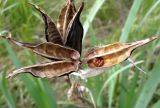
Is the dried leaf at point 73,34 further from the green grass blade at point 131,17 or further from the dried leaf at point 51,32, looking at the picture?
the green grass blade at point 131,17

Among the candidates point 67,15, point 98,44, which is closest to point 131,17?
point 98,44

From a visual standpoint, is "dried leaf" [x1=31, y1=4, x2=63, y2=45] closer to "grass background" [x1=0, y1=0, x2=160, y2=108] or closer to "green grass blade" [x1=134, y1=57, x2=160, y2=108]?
"grass background" [x1=0, y1=0, x2=160, y2=108]

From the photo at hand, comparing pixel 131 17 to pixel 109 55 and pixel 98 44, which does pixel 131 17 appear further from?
pixel 109 55

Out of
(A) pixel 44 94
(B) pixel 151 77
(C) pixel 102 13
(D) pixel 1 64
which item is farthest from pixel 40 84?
(C) pixel 102 13

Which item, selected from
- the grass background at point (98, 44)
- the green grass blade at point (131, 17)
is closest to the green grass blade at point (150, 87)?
the grass background at point (98, 44)

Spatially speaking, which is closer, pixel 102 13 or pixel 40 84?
pixel 40 84

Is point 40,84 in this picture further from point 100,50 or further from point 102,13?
point 102,13
